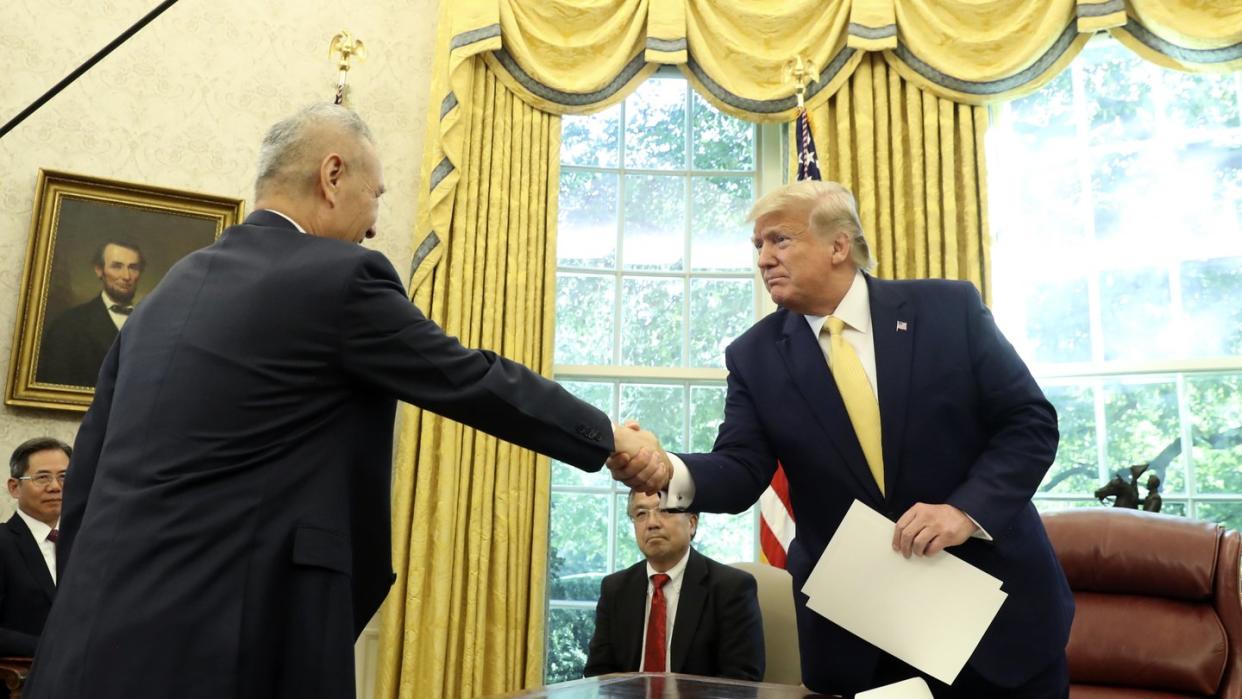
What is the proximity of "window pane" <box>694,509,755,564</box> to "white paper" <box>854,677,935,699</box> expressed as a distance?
3.32 metres

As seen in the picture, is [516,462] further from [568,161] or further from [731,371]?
[731,371]

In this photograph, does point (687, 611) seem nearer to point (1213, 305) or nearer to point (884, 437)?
point (884, 437)

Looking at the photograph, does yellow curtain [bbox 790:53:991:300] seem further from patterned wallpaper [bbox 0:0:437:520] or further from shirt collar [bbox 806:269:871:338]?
shirt collar [bbox 806:269:871:338]

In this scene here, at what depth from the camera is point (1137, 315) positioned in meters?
4.60

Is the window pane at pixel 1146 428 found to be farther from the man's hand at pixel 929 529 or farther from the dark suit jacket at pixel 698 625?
the man's hand at pixel 929 529

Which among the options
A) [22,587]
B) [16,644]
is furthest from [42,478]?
[16,644]

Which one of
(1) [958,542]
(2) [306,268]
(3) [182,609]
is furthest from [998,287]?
(3) [182,609]

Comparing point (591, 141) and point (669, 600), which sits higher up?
point (591, 141)

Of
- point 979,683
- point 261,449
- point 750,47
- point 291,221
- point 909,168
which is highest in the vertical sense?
point 750,47

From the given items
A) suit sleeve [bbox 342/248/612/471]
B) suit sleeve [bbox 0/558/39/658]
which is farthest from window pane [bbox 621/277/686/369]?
suit sleeve [bbox 342/248/612/471]

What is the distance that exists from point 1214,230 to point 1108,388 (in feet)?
2.58

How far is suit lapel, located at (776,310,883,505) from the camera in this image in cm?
207

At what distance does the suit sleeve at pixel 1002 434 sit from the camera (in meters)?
1.91

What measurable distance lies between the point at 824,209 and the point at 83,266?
3353 mm
